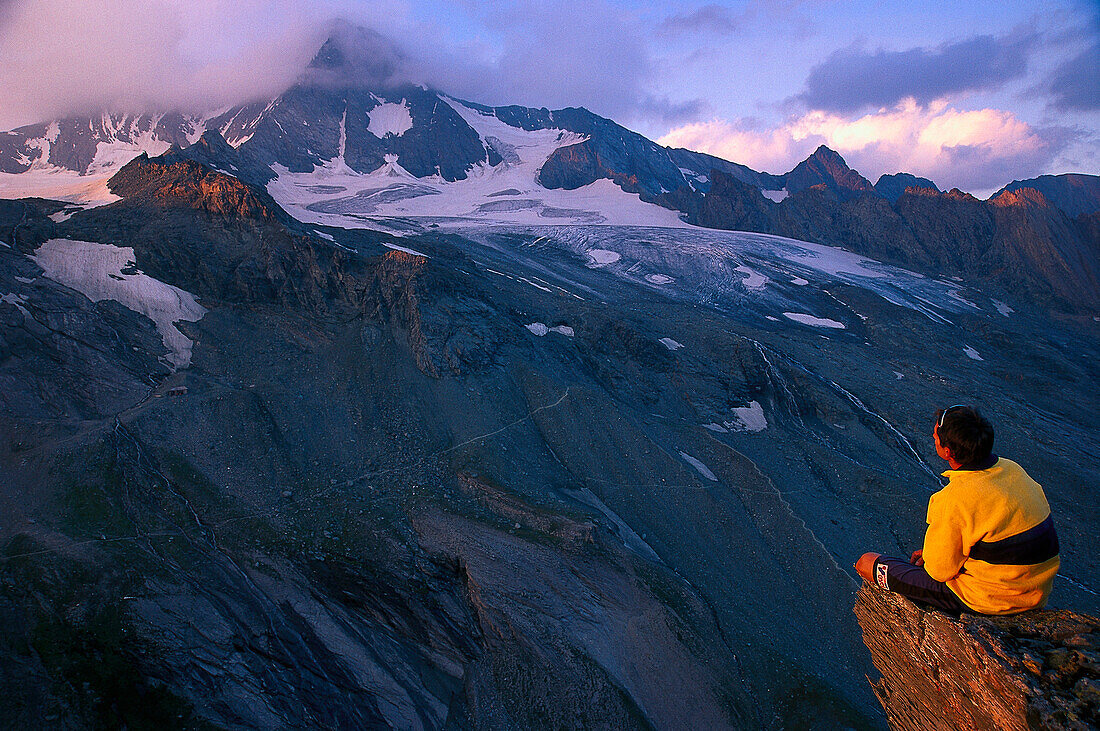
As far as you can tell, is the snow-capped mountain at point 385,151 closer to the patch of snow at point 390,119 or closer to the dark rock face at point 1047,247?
the patch of snow at point 390,119

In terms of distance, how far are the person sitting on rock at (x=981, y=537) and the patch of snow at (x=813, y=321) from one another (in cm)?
4988

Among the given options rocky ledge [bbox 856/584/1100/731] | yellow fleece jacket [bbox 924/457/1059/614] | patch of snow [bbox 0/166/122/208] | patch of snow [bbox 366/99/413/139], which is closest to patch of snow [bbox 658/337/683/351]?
rocky ledge [bbox 856/584/1100/731]

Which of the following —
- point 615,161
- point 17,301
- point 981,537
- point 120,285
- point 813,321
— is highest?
point 615,161

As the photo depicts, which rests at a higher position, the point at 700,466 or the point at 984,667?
the point at 984,667

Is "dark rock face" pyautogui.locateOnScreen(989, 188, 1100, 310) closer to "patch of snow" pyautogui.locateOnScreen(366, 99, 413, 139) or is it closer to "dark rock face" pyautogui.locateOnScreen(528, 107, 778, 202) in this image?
"dark rock face" pyautogui.locateOnScreen(528, 107, 778, 202)

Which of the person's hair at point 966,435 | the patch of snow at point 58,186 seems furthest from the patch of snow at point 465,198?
the person's hair at point 966,435

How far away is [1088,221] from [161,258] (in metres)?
104

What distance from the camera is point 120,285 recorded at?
2386 centimetres

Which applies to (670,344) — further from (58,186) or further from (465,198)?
(465,198)

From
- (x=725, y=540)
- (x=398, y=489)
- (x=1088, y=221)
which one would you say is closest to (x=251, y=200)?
(x=398, y=489)

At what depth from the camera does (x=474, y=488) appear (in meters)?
18.8

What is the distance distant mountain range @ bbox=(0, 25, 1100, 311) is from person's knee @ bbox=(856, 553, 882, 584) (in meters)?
58.8

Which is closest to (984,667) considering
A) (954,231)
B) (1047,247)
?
(1047,247)

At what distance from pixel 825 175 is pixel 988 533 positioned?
156 metres
